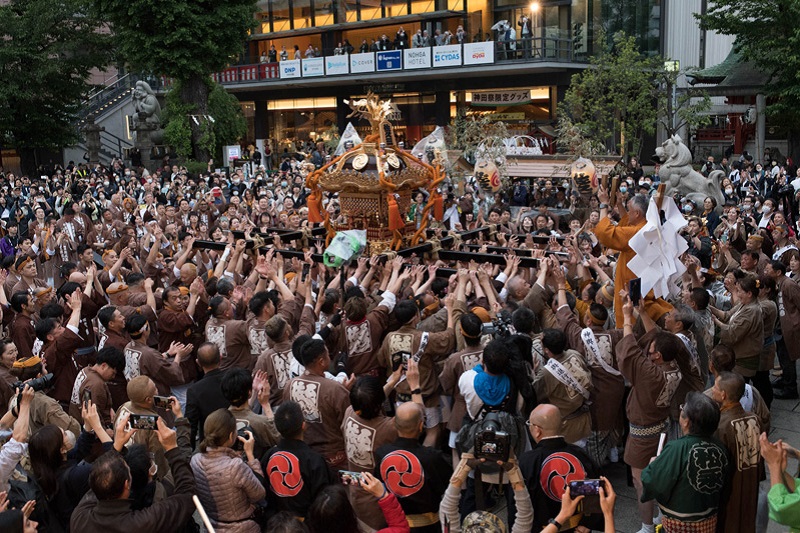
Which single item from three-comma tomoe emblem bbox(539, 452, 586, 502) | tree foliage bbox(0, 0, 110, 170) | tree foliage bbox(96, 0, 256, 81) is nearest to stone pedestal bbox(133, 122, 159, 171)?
tree foliage bbox(96, 0, 256, 81)

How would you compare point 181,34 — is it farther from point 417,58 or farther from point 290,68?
point 417,58

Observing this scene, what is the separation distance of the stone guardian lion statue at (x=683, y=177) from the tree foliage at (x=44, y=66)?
73.3 feet

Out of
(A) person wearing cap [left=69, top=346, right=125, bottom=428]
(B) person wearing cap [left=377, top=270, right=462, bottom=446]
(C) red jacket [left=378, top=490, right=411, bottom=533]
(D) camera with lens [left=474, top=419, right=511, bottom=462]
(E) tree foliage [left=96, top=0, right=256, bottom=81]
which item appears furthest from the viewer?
(E) tree foliage [left=96, top=0, right=256, bottom=81]

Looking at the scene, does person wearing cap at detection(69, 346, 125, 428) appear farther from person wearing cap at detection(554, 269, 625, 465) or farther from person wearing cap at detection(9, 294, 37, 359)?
person wearing cap at detection(554, 269, 625, 465)

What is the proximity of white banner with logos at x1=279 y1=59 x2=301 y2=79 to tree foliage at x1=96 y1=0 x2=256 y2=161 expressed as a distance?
6668mm

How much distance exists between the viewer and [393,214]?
8.29 metres

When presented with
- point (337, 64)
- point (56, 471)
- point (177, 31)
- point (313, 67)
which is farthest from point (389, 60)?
point (56, 471)

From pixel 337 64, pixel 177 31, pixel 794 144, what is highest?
pixel 177 31

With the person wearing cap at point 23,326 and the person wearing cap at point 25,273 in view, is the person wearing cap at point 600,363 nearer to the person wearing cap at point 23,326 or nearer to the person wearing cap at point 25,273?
the person wearing cap at point 23,326

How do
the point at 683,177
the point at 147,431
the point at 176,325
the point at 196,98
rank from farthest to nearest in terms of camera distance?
the point at 196,98 < the point at 683,177 < the point at 176,325 < the point at 147,431

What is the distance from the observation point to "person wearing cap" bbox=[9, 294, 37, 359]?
24.6 ft

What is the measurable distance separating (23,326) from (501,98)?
94.7ft

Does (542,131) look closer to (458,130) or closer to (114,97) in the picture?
(458,130)

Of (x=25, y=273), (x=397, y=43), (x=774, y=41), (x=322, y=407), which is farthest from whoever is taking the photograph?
(x=397, y=43)
